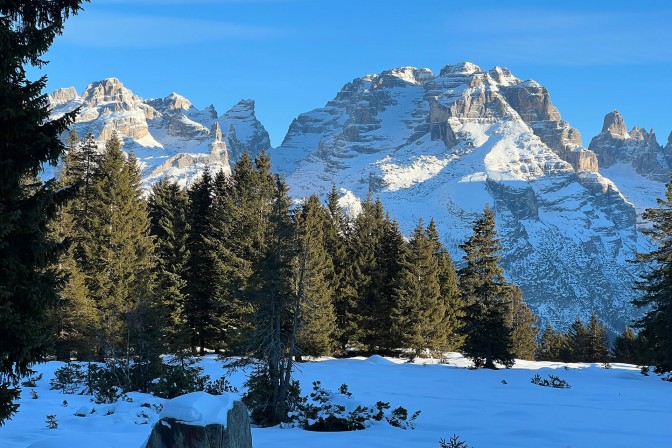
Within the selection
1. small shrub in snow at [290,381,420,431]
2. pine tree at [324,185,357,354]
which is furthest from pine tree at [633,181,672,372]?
pine tree at [324,185,357,354]

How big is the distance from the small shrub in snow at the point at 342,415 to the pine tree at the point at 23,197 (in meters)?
6.84

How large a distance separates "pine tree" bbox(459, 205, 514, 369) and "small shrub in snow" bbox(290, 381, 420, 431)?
15.4 metres

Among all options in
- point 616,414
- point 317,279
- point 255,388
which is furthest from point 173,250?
point 616,414

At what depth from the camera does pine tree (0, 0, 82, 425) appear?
7258 millimetres

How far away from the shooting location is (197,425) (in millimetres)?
5008

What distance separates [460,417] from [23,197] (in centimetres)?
1075

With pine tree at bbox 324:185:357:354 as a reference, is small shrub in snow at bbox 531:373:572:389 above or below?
below

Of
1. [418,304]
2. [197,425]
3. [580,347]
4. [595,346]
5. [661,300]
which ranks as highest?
[661,300]

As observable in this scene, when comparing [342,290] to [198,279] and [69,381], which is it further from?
[69,381]

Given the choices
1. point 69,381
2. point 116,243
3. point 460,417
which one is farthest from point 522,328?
point 69,381

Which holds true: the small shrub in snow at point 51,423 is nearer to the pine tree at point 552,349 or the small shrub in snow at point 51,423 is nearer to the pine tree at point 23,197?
the pine tree at point 23,197

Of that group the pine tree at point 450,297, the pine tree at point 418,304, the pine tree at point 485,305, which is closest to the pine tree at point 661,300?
the pine tree at point 485,305

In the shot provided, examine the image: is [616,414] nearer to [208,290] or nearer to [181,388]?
[181,388]

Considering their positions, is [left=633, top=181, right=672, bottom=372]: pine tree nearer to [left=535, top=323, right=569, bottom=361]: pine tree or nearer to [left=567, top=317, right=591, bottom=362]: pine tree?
[left=567, top=317, right=591, bottom=362]: pine tree
